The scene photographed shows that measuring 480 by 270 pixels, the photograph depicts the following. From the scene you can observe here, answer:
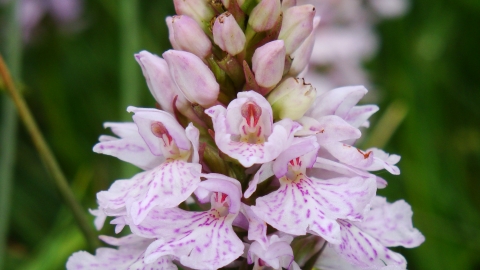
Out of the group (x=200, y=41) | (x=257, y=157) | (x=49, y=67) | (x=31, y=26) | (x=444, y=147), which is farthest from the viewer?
(x=31, y=26)

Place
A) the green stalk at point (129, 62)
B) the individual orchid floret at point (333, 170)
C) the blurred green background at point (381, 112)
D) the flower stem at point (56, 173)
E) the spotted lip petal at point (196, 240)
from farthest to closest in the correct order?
the blurred green background at point (381, 112) → the green stalk at point (129, 62) → the flower stem at point (56, 173) → the individual orchid floret at point (333, 170) → the spotted lip petal at point (196, 240)

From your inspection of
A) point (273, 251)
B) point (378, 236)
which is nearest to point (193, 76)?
point (273, 251)

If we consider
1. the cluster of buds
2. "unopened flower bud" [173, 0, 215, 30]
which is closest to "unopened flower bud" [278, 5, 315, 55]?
the cluster of buds

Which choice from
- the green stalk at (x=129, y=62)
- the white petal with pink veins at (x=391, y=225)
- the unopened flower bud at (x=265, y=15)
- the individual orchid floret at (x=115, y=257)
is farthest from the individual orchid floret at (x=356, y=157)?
the green stalk at (x=129, y=62)

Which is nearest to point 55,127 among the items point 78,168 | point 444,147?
point 78,168

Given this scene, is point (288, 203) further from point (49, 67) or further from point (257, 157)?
point (49, 67)

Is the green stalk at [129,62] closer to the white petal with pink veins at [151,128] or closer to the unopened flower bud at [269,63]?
the white petal with pink veins at [151,128]
